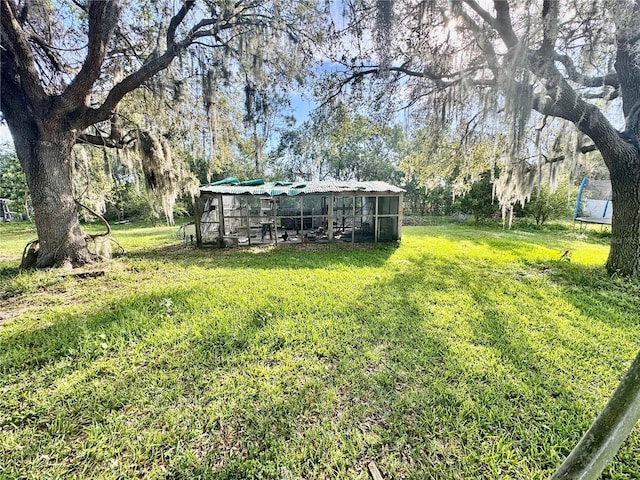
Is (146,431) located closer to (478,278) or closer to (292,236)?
(478,278)

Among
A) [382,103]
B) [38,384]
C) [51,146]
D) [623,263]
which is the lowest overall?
[38,384]

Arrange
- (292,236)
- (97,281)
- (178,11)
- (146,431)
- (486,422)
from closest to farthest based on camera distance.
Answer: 1. (146,431)
2. (486,422)
3. (97,281)
4. (178,11)
5. (292,236)

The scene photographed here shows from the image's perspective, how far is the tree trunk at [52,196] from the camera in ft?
14.2

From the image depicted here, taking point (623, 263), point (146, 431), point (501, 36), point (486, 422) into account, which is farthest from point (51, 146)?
point (623, 263)

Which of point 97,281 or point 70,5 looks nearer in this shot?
point 97,281

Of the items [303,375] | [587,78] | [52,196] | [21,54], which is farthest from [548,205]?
[21,54]

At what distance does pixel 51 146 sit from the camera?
14.4 ft

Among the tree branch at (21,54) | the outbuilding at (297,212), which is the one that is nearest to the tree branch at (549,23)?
the outbuilding at (297,212)

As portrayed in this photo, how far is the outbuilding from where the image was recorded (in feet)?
25.6

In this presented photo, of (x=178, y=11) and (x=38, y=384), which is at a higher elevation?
(x=178, y=11)

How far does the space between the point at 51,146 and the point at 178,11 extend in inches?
125

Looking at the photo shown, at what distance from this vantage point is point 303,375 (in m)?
2.30

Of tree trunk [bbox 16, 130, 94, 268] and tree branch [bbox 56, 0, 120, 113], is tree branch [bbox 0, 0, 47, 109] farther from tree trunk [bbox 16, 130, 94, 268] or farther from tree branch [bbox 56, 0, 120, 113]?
tree trunk [bbox 16, 130, 94, 268]

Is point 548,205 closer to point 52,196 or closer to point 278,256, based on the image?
point 278,256
